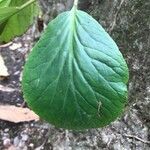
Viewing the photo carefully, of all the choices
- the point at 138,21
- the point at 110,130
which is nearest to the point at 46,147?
the point at 110,130

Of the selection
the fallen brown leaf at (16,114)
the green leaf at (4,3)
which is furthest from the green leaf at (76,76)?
the fallen brown leaf at (16,114)

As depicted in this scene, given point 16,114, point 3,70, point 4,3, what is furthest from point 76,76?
point 3,70

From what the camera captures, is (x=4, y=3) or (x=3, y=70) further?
(x=3, y=70)

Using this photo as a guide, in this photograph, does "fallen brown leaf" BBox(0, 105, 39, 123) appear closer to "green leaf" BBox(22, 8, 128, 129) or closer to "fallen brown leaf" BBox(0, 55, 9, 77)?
"fallen brown leaf" BBox(0, 55, 9, 77)

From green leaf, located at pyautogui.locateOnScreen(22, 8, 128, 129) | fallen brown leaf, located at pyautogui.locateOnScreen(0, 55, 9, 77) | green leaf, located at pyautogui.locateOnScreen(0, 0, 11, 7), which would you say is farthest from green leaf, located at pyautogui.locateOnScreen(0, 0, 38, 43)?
fallen brown leaf, located at pyautogui.locateOnScreen(0, 55, 9, 77)

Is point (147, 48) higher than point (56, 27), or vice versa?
point (56, 27)

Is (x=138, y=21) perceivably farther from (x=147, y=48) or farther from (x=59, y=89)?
(x=59, y=89)

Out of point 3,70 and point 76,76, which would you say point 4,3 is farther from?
point 3,70
